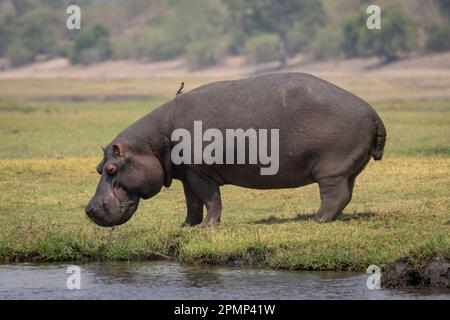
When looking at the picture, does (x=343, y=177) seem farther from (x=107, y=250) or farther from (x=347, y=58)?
(x=347, y=58)

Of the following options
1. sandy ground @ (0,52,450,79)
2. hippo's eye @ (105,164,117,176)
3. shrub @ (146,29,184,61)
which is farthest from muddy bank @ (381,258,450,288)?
shrub @ (146,29,184,61)

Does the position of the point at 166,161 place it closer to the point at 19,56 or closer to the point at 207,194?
the point at 207,194

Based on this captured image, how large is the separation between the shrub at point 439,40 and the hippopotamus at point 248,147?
51.1m

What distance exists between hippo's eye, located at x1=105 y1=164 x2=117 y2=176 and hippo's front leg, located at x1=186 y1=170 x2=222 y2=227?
888mm

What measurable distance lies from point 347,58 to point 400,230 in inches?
2075

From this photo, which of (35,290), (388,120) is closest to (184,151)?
(35,290)

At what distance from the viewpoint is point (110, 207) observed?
13000 millimetres

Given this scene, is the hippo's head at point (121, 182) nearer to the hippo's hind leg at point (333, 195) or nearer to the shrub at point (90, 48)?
the hippo's hind leg at point (333, 195)

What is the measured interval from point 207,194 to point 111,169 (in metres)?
1.16

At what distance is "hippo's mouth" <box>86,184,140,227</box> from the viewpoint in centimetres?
1299

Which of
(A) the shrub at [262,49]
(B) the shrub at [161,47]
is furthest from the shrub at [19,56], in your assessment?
(A) the shrub at [262,49]

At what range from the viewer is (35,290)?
439 inches

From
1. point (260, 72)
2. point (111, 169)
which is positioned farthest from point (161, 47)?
point (111, 169)

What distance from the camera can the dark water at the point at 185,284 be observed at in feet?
35.0
